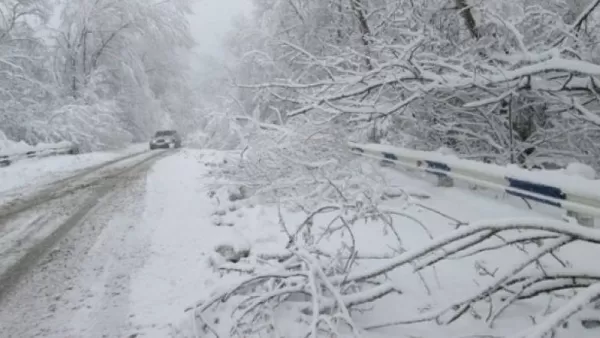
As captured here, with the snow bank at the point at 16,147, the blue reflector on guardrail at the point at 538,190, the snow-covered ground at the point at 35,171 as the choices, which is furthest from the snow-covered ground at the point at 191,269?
the snow bank at the point at 16,147

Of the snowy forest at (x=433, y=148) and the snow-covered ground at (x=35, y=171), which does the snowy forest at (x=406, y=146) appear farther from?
the snow-covered ground at (x=35, y=171)

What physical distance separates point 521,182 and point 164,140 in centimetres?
2730

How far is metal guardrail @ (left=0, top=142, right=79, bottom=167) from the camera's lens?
50.8 ft

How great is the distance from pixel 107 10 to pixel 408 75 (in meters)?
25.9

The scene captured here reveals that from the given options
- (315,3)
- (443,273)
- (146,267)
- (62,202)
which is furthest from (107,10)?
(443,273)

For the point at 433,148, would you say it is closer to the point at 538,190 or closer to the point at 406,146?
the point at 406,146

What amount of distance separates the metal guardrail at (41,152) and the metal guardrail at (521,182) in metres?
14.2

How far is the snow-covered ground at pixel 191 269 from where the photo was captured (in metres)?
3.13

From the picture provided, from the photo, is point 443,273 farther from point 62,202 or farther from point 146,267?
point 62,202

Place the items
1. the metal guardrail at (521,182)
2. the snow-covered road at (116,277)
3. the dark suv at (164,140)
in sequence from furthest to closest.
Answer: the dark suv at (164,140)
the metal guardrail at (521,182)
the snow-covered road at (116,277)

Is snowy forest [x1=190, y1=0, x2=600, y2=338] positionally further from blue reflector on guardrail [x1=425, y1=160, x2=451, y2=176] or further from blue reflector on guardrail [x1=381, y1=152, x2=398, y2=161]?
blue reflector on guardrail [x1=425, y1=160, x2=451, y2=176]

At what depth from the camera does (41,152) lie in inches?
720

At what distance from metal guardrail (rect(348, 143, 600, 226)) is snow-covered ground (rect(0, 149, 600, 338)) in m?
0.31

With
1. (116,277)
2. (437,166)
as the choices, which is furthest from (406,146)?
(116,277)
